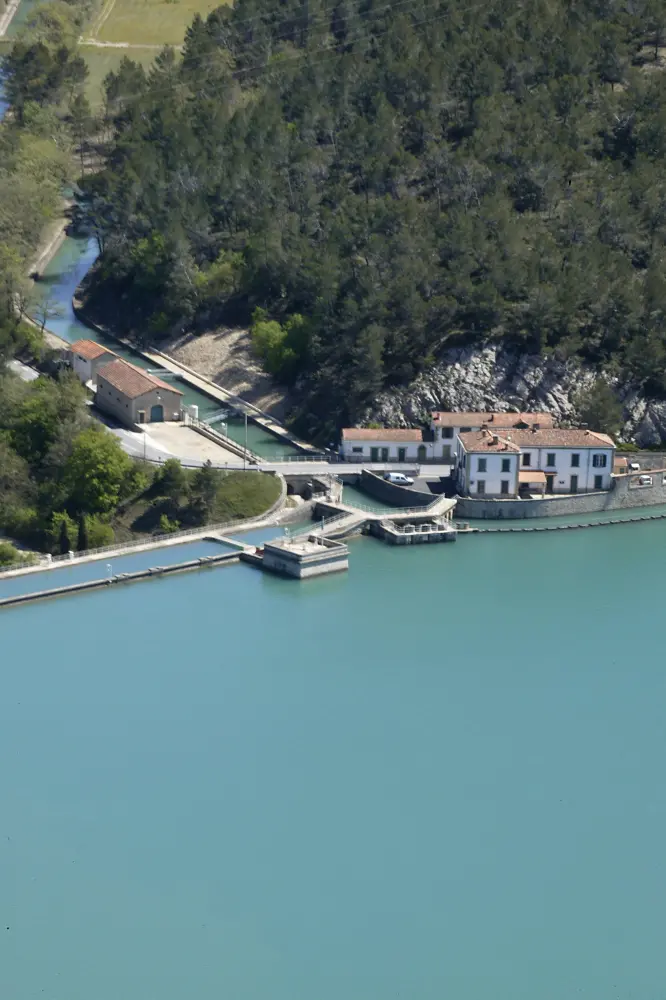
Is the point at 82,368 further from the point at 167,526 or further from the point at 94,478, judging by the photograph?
the point at 167,526

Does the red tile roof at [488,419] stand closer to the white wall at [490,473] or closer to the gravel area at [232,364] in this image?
the white wall at [490,473]

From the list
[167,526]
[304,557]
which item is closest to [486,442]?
[304,557]

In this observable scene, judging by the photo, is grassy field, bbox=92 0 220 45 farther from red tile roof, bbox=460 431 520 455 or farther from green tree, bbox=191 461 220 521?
green tree, bbox=191 461 220 521

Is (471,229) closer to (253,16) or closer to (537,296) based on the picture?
(537,296)

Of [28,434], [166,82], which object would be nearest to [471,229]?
[28,434]

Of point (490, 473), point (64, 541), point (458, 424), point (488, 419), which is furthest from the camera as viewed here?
point (488, 419)

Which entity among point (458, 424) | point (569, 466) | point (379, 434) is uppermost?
point (458, 424)

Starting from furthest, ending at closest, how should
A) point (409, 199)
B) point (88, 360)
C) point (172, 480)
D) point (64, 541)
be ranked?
point (409, 199), point (88, 360), point (172, 480), point (64, 541)
